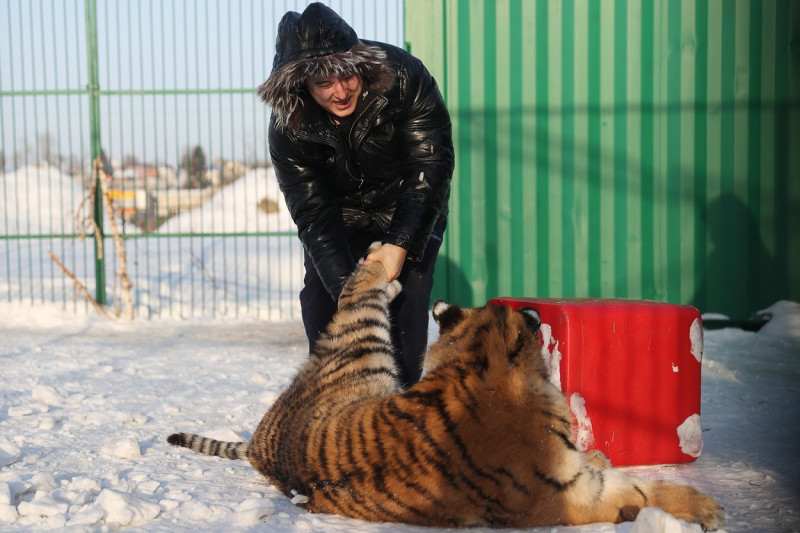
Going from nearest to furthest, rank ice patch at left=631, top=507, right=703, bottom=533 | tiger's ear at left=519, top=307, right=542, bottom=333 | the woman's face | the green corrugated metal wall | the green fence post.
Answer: ice patch at left=631, top=507, right=703, bottom=533 → tiger's ear at left=519, top=307, right=542, bottom=333 → the woman's face → the green corrugated metal wall → the green fence post

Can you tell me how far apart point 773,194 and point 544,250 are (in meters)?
2.28

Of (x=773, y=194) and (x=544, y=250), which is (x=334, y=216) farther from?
(x=773, y=194)

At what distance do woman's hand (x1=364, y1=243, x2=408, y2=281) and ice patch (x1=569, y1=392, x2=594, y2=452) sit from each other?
0.95 metres

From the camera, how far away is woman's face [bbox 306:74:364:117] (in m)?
3.74

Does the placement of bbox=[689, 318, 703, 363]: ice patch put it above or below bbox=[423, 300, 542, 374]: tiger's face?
below

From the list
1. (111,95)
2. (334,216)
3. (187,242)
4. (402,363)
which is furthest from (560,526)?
(187,242)

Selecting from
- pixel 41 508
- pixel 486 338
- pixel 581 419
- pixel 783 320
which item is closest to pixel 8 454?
pixel 41 508

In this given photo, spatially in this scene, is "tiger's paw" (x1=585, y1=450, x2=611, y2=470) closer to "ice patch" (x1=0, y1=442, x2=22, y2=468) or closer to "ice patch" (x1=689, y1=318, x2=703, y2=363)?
"ice patch" (x1=689, y1=318, x2=703, y2=363)

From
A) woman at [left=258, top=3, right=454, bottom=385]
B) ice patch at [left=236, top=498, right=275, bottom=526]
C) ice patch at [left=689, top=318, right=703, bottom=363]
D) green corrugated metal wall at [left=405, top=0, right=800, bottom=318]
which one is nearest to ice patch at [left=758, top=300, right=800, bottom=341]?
green corrugated metal wall at [left=405, top=0, right=800, bottom=318]

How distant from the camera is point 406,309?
4141 millimetres

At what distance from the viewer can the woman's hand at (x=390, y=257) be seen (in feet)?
12.6

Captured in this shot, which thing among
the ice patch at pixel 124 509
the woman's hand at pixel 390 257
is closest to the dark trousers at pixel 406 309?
the woman's hand at pixel 390 257

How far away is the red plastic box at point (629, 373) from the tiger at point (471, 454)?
593 mm

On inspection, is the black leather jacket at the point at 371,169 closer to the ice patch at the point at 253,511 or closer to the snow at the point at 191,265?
the ice patch at the point at 253,511
